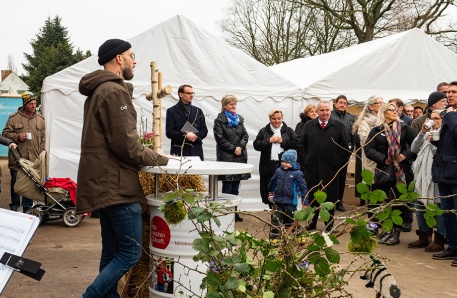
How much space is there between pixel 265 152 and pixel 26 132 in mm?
3883

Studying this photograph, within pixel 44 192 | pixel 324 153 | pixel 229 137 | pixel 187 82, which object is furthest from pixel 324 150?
pixel 44 192

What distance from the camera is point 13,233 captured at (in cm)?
369

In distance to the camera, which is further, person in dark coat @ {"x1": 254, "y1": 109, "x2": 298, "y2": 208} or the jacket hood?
person in dark coat @ {"x1": 254, "y1": 109, "x2": 298, "y2": 208}

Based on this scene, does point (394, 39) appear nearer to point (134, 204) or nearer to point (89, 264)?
point (89, 264)

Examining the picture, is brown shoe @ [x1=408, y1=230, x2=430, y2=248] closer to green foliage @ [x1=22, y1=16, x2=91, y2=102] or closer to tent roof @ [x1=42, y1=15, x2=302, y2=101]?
tent roof @ [x1=42, y1=15, x2=302, y2=101]

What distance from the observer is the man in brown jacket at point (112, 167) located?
4.54m

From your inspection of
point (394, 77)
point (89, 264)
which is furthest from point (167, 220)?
point (394, 77)

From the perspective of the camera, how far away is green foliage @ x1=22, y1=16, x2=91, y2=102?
38656 mm

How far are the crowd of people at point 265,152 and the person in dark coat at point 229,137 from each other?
15 mm

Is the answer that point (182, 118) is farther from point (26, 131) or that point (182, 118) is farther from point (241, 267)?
point (241, 267)

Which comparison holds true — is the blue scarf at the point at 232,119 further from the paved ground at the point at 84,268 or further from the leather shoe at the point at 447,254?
the leather shoe at the point at 447,254

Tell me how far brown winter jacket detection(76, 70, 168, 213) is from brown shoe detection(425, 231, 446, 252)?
16.5 feet

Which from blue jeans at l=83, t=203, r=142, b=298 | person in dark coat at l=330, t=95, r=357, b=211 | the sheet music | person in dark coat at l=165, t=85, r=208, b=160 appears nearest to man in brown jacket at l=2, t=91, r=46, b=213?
person in dark coat at l=165, t=85, r=208, b=160

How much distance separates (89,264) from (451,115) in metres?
4.27
